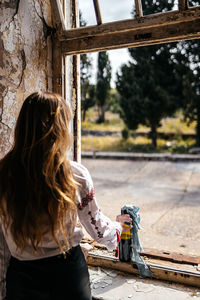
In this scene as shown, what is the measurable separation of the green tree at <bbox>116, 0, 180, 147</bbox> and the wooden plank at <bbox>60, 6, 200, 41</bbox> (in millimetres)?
10416

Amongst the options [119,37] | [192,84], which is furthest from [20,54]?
[192,84]

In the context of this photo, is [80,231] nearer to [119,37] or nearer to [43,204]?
[43,204]

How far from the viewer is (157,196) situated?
21.2 feet

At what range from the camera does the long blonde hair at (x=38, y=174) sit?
106 centimetres

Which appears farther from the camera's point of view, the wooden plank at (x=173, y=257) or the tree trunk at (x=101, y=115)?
the tree trunk at (x=101, y=115)

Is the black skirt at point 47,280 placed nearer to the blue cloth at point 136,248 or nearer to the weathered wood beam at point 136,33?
the blue cloth at point 136,248

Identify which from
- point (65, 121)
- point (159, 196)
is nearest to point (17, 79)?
point (65, 121)

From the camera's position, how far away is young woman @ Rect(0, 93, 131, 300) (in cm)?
107

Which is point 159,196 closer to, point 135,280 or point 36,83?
point 135,280

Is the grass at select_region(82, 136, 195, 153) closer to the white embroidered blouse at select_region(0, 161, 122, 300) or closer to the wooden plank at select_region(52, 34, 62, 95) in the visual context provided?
the wooden plank at select_region(52, 34, 62, 95)

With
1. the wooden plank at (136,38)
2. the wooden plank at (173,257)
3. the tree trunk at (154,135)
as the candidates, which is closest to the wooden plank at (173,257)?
the wooden plank at (173,257)

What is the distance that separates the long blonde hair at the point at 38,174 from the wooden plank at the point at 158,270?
5.08ft

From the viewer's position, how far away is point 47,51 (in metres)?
2.50

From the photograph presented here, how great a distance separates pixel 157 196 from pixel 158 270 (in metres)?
4.21
